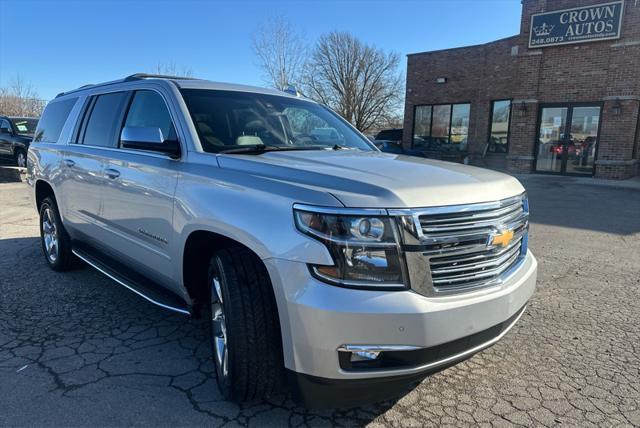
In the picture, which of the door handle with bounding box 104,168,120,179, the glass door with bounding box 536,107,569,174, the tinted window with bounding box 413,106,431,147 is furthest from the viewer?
the tinted window with bounding box 413,106,431,147

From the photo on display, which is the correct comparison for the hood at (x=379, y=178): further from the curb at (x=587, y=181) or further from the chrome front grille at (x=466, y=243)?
the curb at (x=587, y=181)

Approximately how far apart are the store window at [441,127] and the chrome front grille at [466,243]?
67.9 feet

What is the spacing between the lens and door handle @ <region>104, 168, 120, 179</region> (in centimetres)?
371

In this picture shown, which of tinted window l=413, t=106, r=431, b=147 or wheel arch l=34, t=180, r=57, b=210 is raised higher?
tinted window l=413, t=106, r=431, b=147

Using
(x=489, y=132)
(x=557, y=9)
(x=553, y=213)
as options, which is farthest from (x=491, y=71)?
(x=553, y=213)

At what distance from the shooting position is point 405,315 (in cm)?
208

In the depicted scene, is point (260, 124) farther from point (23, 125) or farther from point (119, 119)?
point (23, 125)

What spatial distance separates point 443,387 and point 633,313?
239cm

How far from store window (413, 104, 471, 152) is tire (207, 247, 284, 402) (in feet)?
69.5

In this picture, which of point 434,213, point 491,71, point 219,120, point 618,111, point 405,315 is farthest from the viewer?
point 491,71

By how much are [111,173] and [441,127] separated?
21.2 meters

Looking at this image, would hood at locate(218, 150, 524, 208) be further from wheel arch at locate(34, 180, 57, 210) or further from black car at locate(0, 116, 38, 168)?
black car at locate(0, 116, 38, 168)

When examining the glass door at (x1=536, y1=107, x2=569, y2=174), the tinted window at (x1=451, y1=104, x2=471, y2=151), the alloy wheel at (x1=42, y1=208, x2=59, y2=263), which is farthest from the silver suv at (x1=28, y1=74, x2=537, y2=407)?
the tinted window at (x1=451, y1=104, x2=471, y2=151)

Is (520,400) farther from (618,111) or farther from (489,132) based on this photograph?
(489,132)
